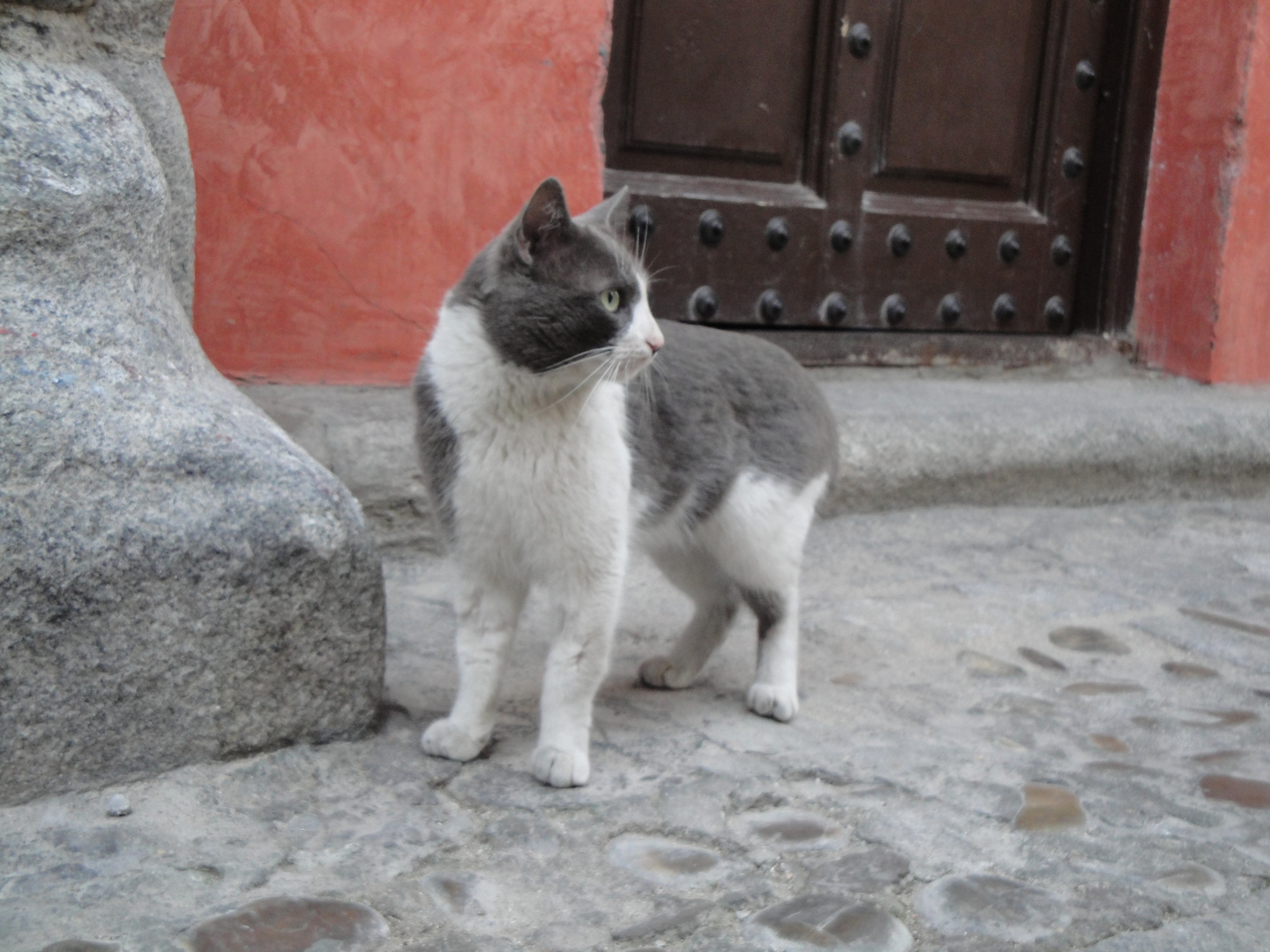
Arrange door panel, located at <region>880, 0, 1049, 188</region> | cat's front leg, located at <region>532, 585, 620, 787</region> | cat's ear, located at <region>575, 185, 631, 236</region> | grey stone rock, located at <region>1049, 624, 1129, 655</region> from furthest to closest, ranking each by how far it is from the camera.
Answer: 1. door panel, located at <region>880, 0, 1049, 188</region>
2. grey stone rock, located at <region>1049, 624, 1129, 655</region>
3. cat's ear, located at <region>575, 185, 631, 236</region>
4. cat's front leg, located at <region>532, 585, 620, 787</region>

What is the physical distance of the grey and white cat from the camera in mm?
1860

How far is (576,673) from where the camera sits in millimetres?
1944

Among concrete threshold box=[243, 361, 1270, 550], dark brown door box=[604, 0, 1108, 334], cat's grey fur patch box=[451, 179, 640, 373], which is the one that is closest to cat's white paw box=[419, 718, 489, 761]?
cat's grey fur patch box=[451, 179, 640, 373]

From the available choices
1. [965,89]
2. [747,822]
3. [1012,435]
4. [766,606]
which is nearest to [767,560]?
[766,606]

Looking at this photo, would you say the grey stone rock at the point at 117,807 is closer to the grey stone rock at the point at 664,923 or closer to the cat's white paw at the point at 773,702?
the grey stone rock at the point at 664,923

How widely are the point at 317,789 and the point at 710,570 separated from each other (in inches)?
33.7

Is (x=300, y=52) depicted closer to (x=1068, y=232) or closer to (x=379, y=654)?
(x=379, y=654)

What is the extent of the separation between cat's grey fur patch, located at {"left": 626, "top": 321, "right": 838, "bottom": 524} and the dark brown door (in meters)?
1.21

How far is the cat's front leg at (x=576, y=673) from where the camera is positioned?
6.31 ft

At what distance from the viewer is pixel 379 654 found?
1.93 meters

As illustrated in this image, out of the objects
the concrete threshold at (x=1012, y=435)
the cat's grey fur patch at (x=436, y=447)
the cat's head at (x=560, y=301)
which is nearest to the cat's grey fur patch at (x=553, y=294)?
the cat's head at (x=560, y=301)

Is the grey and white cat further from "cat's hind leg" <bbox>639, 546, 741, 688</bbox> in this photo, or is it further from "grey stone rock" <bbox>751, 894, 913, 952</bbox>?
"grey stone rock" <bbox>751, 894, 913, 952</bbox>

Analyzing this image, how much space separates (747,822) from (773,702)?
0.42 meters

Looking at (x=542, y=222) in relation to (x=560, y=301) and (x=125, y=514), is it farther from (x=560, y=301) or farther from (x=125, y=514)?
(x=125, y=514)
